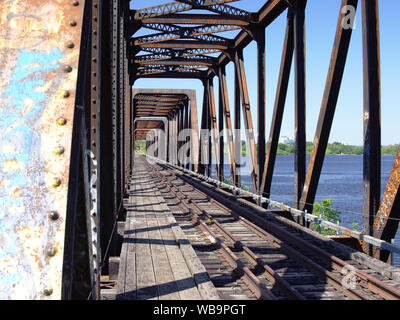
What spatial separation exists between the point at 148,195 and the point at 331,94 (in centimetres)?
785

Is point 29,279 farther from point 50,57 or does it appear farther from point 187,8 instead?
point 187,8

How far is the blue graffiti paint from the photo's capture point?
1.56 meters

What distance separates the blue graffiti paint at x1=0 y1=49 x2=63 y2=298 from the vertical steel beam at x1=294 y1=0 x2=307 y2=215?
9004 mm

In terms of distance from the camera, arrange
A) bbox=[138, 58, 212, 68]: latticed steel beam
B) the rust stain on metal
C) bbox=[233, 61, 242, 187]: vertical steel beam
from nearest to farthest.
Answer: the rust stain on metal
bbox=[233, 61, 242, 187]: vertical steel beam
bbox=[138, 58, 212, 68]: latticed steel beam

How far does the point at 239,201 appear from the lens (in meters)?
14.7

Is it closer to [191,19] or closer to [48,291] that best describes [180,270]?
[48,291]

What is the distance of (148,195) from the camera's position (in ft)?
46.9

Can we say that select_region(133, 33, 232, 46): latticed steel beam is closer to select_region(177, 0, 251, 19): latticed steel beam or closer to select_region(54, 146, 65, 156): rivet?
select_region(177, 0, 251, 19): latticed steel beam

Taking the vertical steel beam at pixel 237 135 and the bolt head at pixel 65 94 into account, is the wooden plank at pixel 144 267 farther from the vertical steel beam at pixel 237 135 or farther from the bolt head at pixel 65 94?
the vertical steel beam at pixel 237 135

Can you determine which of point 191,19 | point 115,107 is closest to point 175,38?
point 191,19

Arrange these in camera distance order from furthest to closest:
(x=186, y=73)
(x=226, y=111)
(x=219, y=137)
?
1. (x=186, y=73)
2. (x=219, y=137)
3. (x=226, y=111)

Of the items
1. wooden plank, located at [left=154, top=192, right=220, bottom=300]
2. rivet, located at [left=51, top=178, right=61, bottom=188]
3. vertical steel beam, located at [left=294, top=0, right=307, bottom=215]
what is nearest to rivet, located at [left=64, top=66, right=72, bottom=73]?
rivet, located at [left=51, top=178, right=61, bottom=188]

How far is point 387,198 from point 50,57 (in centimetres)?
574

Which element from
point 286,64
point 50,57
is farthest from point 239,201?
point 50,57
